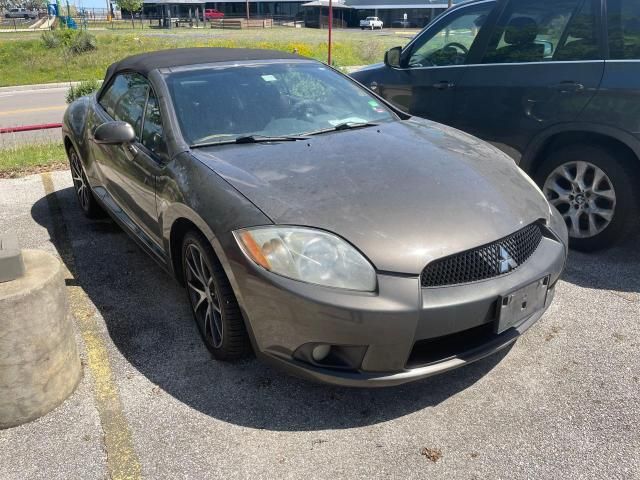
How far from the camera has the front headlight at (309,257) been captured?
233cm

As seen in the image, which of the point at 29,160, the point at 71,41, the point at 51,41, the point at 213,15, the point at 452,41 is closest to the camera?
the point at 452,41

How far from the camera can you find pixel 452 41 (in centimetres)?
516

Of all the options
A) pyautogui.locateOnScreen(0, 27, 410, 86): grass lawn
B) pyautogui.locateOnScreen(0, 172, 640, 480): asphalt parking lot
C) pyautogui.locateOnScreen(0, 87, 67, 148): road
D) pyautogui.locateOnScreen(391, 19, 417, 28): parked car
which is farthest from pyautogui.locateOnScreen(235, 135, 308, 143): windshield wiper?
pyautogui.locateOnScreen(391, 19, 417, 28): parked car

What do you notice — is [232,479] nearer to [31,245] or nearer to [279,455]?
[279,455]

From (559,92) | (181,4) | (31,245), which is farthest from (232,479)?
(181,4)

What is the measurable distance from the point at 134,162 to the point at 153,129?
267mm

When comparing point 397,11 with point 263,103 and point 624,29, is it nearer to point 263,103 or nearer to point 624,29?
point 624,29

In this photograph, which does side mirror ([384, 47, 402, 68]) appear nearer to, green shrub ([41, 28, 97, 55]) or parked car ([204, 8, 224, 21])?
green shrub ([41, 28, 97, 55])

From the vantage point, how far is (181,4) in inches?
2933

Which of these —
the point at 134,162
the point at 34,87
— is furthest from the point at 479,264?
the point at 34,87

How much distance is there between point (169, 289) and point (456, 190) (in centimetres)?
210

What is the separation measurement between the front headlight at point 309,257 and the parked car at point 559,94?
2.55 m

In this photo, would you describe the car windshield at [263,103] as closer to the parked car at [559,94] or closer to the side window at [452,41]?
the parked car at [559,94]

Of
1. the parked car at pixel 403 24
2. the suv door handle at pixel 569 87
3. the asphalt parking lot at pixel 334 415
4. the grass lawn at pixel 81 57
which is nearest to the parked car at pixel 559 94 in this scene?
the suv door handle at pixel 569 87
